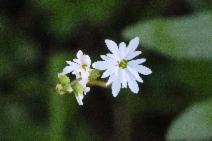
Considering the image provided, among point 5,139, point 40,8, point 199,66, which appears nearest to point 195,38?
point 199,66

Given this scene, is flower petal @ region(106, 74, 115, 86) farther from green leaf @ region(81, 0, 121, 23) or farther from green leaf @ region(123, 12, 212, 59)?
green leaf @ region(81, 0, 121, 23)

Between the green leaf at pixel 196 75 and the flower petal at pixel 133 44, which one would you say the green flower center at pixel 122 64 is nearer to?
the flower petal at pixel 133 44

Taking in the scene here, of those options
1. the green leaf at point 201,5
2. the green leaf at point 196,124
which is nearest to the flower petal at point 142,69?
the green leaf at point 196,124

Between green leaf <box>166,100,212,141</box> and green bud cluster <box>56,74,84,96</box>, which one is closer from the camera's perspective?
green bud cluster <box>56,74,84,96</box>

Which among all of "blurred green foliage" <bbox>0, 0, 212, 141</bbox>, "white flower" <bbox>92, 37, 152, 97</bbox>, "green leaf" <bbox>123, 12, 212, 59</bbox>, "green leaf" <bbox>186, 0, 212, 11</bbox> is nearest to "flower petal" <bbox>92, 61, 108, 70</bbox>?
"white flower" <bbox>92, 37, 152, 97</bbox>

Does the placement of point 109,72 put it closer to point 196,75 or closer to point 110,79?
point 110,79

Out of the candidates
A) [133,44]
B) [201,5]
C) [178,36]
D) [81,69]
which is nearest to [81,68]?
[81,69]

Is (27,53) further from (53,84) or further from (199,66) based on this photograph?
(199,66)
